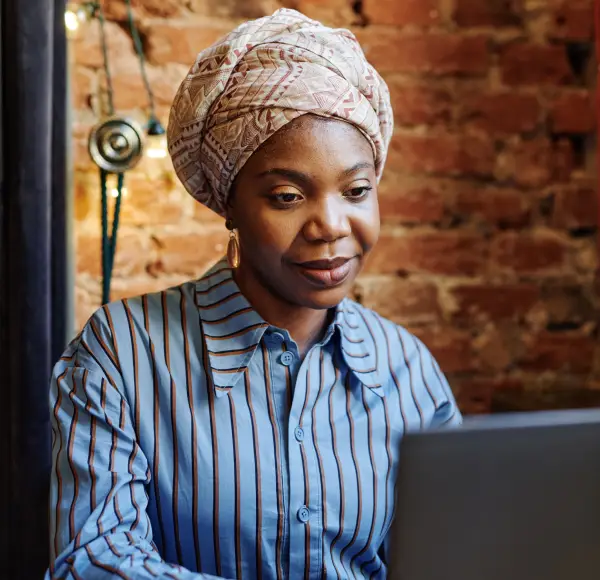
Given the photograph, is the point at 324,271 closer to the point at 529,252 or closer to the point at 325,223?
the point at 325,223

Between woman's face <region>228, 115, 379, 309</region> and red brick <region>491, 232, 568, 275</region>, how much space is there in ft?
2.14

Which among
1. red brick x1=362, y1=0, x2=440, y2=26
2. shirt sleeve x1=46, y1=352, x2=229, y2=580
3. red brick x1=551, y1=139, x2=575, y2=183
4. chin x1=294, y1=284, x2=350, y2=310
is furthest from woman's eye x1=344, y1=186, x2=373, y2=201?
red brick x1=551, y1=139, x2=575, y2=183

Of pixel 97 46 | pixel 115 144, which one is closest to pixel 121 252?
pixel 115 144

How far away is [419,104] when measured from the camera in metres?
1.53

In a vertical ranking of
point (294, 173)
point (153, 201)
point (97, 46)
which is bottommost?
point (294, 173)

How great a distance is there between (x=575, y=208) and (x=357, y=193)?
2.50 ft

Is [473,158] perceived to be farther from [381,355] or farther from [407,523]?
[407,523]

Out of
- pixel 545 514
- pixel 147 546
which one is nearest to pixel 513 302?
pixel 147 546

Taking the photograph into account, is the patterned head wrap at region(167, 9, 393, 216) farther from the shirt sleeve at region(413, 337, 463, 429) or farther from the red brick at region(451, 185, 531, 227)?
the red brick at region(451, 185, 531, 227)

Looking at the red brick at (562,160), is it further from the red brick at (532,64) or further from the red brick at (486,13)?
the red brick at (486,13)

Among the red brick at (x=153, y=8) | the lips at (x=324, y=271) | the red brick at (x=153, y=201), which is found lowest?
the lips at (x=324, y=271)

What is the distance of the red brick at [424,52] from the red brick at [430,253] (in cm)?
31

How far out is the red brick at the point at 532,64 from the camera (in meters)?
1.57

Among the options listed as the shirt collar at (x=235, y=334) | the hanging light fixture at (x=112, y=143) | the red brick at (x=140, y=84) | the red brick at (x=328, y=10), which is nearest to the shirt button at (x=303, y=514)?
the shirt collar at (x=235, y=334)
